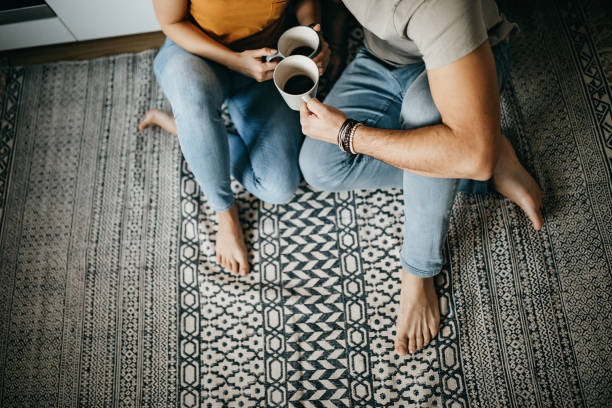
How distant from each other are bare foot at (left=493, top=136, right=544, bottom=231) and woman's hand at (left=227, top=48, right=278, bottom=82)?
686 mm

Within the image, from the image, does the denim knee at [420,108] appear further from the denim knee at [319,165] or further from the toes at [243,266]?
the toes at [243,266]

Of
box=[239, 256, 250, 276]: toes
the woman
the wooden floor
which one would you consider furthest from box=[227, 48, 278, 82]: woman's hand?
the wooden floor

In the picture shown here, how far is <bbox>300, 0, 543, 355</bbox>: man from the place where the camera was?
0.73 m

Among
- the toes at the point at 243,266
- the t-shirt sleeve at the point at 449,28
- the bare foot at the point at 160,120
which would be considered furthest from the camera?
the bare foot at the point at 160,120

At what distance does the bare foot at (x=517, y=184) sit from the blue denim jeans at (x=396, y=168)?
6cm

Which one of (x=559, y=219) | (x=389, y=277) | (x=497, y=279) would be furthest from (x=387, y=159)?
(x=559, y=219)

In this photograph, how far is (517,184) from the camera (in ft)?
3.71

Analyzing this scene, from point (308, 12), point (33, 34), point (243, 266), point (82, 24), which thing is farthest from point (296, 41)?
point (33, 34)

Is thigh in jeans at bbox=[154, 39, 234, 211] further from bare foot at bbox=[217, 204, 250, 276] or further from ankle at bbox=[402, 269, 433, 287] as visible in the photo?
ankle at bbox=[402, 269, 433, 287]

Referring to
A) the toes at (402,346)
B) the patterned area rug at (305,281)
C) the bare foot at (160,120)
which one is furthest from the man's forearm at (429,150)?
the bare foot at (160,120)

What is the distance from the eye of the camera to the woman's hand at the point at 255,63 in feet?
3.18

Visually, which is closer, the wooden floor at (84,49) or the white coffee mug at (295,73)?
the white coffee mug at (295,73)

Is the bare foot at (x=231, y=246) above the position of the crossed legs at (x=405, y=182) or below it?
below

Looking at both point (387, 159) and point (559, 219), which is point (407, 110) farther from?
point (559, 219)
